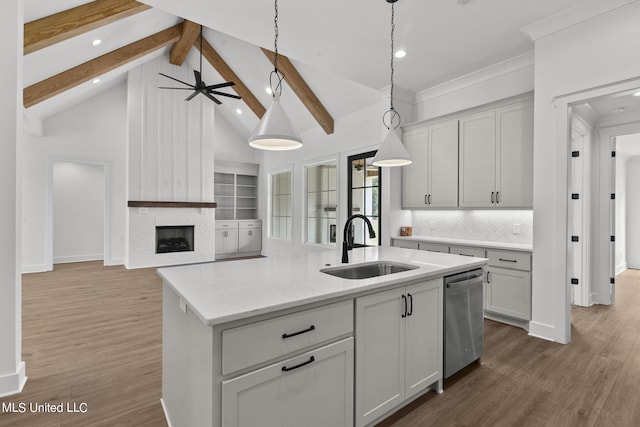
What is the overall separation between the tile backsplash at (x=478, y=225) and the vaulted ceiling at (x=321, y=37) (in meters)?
1.93

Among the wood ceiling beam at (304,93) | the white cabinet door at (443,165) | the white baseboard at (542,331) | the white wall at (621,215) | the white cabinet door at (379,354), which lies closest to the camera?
the white cabinet door at (379,354)

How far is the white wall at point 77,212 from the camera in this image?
7.19 meters

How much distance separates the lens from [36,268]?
6020 millimetres

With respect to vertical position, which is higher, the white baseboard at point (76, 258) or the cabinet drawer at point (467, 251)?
the cabinet drawer at point (467, 251)

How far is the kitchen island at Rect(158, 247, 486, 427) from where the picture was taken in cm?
122

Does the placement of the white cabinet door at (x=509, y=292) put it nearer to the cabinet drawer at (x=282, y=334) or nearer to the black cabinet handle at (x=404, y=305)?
the black cabinet handle at (x=404, y=305)

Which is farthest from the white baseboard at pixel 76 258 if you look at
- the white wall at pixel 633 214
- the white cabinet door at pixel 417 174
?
the white wall at pixel 633 214

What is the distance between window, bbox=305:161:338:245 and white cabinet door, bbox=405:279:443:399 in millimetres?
4098

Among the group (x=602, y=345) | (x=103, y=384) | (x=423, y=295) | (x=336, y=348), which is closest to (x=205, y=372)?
(x=336, y=348)

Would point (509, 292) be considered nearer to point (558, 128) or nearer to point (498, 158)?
point (498, 158)

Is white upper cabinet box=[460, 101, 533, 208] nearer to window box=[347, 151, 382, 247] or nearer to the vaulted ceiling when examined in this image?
the vaulted ceiling

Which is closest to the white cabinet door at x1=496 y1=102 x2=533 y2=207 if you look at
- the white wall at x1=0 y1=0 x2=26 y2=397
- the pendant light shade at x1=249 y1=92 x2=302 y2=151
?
the pendant light shade at x1=249 y1=92 x2=302 y2=151

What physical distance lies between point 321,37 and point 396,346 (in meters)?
3.25

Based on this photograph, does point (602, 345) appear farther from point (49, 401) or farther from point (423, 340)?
point (49, 401)
